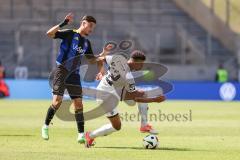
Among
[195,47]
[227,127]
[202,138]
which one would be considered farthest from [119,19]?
[202,138]

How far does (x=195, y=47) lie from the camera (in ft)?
149

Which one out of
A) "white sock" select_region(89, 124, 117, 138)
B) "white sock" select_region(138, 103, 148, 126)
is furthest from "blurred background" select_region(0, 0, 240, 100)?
"white sock" select_region(89, 124, 117, 138)

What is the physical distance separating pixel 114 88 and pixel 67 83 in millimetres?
990

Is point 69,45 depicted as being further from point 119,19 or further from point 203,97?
point 119,19

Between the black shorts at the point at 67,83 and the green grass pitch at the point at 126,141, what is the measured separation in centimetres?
106

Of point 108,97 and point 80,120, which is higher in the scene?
point 108,97

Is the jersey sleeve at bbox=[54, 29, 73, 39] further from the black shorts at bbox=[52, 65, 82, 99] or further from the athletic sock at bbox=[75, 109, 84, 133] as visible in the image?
the athletic sock at bbox=[75, 109, 84, 133]

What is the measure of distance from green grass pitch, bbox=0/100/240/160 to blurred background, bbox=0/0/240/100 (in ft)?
65.1

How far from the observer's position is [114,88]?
45.8ft

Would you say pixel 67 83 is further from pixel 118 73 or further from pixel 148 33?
pixel 148 33

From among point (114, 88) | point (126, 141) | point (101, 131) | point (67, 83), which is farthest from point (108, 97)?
point (126, 141)

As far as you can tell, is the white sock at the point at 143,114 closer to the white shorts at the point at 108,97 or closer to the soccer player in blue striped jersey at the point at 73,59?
the white shorts at the point at 108,97

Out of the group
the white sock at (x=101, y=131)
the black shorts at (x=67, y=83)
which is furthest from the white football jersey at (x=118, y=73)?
the white sock at (x=101, y=131)

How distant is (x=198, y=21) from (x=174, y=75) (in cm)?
665
